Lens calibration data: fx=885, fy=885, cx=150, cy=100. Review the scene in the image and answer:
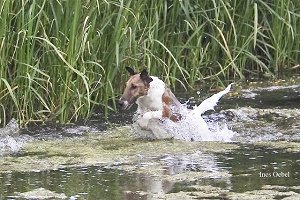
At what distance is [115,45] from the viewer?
920cm

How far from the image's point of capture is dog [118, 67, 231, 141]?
27.4 ft

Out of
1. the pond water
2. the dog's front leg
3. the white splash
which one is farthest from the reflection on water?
the dog's front leg

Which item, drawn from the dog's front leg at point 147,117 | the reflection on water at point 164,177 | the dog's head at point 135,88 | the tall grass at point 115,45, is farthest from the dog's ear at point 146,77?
the reflection on water at point 164,177

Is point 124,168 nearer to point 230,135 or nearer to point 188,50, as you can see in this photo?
point 230,135

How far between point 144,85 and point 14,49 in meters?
1.31

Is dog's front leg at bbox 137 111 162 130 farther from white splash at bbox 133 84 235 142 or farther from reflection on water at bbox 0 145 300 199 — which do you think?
reflection on water at bbox 0 145 300 199

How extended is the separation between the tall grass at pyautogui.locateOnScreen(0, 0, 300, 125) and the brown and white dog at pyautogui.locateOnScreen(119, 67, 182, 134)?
0.41m

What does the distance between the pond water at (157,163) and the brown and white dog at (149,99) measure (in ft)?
1.02

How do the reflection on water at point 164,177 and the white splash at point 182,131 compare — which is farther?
the white splash at point 182,131

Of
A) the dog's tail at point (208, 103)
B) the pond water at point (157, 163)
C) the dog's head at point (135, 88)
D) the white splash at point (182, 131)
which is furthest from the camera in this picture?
the dog's tail at point (208, 103)

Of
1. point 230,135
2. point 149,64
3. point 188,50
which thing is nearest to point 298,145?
point 230,135

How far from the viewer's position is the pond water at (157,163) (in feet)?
20.1

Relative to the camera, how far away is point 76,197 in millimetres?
5961

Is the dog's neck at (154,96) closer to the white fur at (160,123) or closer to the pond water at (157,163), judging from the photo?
the white fur at (160,123)
